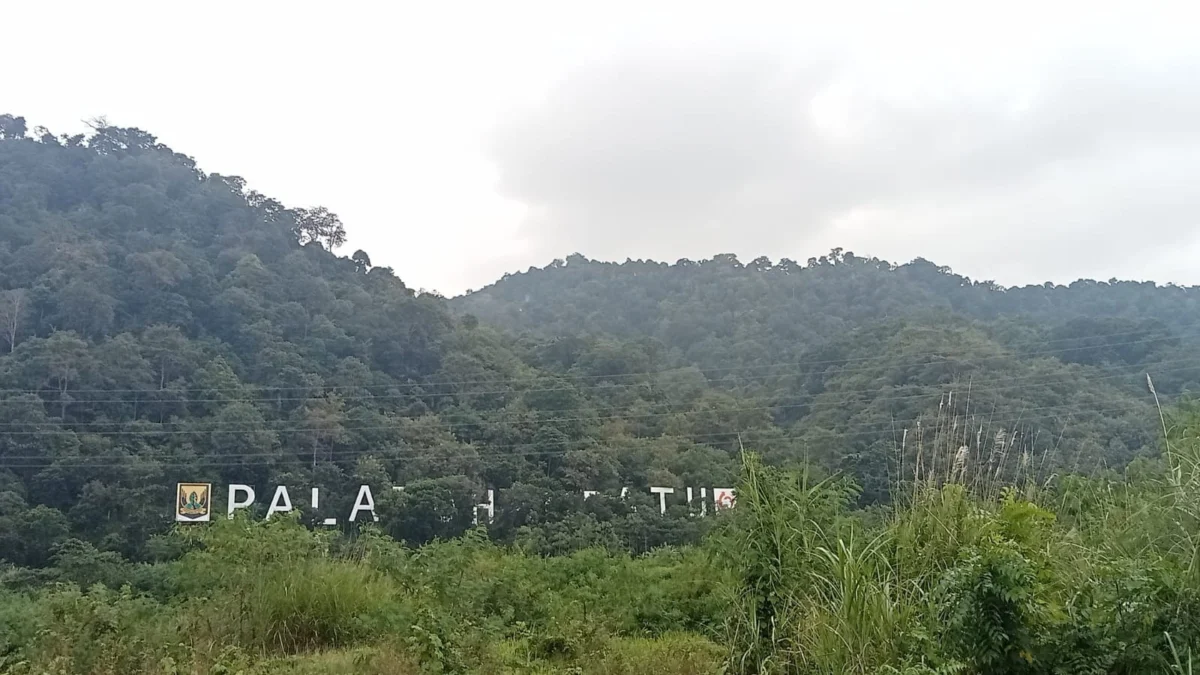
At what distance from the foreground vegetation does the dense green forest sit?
2 centimetres

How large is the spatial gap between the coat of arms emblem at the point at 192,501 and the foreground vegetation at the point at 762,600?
47.3 ft

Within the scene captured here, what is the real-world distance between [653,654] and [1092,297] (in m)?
34.5

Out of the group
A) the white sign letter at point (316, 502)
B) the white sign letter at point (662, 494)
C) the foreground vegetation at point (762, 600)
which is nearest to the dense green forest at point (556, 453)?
the foreground vegetation at point (762, 600)

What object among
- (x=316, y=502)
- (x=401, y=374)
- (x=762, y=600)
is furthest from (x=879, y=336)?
(x=762, y=600)

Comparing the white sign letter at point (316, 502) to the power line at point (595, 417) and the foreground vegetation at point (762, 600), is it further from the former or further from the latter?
the foreground vegetation at point (762, 600)

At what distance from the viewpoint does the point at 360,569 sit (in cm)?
638

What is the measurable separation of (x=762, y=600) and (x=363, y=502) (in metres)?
19.4

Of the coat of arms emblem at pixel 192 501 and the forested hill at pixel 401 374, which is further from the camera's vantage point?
the forested hill at pixel 401 374

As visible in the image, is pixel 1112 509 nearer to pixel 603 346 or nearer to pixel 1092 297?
pixel 603 346

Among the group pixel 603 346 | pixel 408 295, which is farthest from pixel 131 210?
pixel 603 346

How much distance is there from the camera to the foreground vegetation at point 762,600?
288cm

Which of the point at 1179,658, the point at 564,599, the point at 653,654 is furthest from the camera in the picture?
the point at 564,599

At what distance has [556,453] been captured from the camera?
24.6 meters

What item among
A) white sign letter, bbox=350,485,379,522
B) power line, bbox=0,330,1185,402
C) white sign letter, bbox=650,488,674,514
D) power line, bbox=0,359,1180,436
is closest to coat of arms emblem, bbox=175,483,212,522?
power line, bbox=0,359,1180,436
